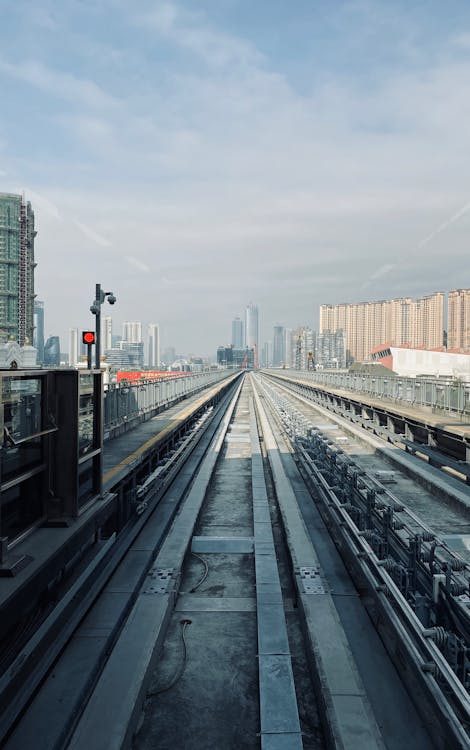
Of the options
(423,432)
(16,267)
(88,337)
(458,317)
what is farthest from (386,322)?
(88,337)

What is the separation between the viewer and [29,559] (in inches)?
136

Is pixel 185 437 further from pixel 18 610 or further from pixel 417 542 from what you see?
pixel 18 610

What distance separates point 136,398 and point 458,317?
449 feet

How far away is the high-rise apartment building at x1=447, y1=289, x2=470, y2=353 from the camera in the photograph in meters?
130

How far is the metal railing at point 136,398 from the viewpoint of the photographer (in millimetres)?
11891

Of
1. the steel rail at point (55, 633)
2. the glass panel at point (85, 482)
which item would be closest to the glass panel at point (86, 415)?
the glass panel at point (85, 482)

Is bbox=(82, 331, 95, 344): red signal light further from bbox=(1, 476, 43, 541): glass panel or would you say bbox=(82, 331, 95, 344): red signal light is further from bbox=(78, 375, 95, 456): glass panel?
bbox=(1, 476, 43, 541): glass panel

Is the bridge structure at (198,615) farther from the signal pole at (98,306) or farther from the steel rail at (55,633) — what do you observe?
the signal pole at (98,306)

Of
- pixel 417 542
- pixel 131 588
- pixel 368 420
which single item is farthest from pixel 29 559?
pixel 368 420

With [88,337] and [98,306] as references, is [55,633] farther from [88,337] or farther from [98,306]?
[98,306]

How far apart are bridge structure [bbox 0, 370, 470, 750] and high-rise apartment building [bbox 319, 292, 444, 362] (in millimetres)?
155029

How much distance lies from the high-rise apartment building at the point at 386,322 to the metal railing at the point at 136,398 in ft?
464

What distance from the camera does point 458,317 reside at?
134 metres

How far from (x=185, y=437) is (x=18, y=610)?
13314 millimetres
